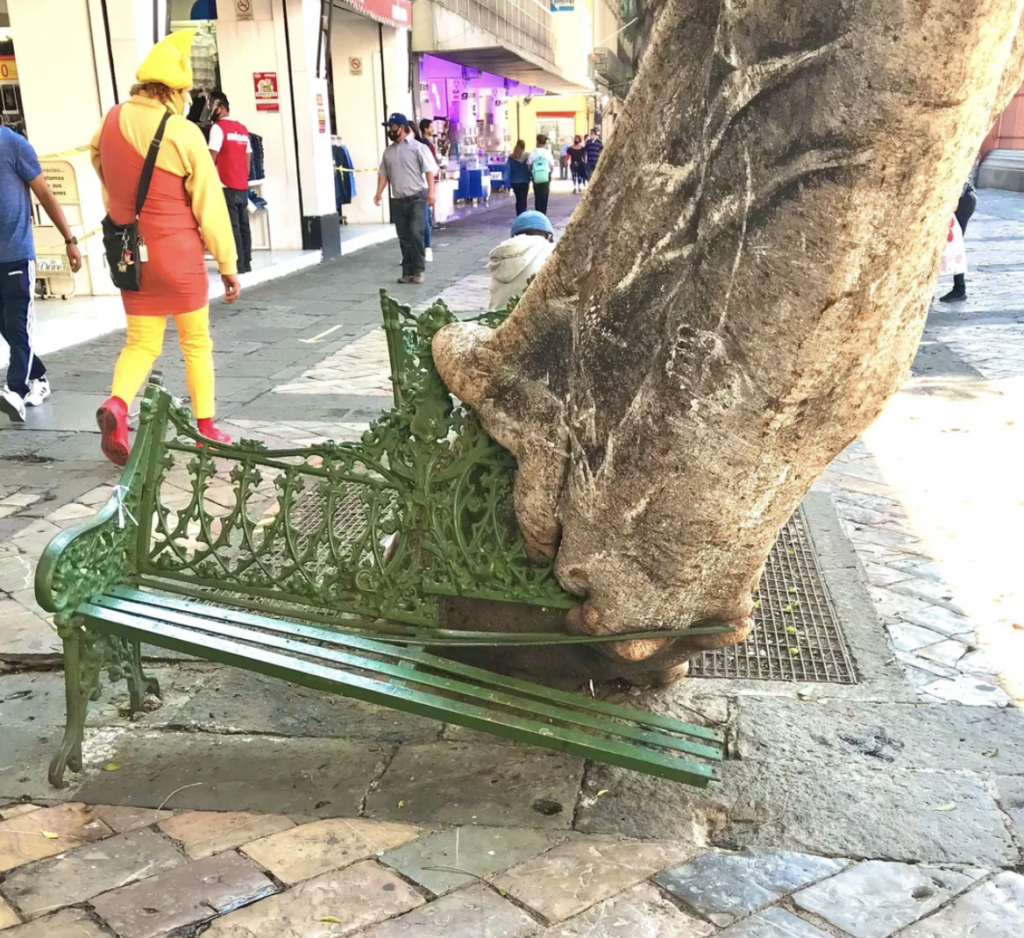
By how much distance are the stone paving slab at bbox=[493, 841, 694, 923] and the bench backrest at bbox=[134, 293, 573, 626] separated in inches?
27.0

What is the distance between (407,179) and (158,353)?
684 centimetres

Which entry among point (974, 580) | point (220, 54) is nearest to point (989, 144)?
point (220, 54)

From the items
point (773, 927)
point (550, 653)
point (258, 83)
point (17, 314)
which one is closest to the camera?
point (773, 927)

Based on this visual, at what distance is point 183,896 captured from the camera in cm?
249

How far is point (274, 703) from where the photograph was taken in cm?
340

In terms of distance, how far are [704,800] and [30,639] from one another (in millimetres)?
2444

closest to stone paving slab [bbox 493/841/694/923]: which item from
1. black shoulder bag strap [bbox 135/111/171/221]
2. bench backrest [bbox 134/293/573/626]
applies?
bench backrest [bbox 134/293/573/626]

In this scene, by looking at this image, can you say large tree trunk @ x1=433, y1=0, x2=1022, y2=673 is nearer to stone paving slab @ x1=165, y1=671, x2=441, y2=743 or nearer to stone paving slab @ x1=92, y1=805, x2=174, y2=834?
stone paving slab @ x1=165, y1=671, x2=441, y2=743

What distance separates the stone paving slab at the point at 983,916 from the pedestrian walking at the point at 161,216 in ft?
13.4

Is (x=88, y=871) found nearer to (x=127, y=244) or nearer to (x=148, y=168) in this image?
(x=127, y=244)

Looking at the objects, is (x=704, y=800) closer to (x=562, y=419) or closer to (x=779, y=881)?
(x=779, y=881)

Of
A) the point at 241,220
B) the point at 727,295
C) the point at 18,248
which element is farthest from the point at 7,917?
the point at 241,220

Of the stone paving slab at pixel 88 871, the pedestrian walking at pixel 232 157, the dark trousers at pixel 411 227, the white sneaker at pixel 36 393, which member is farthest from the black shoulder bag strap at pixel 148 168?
the dark trousers at pixel 411 227

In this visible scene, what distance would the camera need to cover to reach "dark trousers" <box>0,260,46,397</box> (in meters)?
6.25
